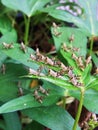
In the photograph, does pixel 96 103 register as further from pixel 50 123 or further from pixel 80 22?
pixel 80 22

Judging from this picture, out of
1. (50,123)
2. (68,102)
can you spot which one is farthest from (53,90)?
(68,102)

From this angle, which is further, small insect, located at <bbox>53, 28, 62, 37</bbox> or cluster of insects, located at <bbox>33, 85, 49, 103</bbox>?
small insect, located at <bbox>53, 28, 62, 37</bbox>

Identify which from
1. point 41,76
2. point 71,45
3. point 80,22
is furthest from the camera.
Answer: point 80,22

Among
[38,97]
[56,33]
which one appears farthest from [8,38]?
[38,97]

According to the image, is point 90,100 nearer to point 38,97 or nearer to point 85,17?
point 38,97

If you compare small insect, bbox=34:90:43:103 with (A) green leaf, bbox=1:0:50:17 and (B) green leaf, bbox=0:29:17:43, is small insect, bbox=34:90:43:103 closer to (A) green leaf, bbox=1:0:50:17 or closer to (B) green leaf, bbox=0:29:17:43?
(B) green leaf, bbox=0:29:17:43

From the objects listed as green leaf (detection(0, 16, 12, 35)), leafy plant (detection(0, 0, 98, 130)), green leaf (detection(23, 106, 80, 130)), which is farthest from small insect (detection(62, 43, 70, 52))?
green leaf (detection(0, 16, 12, 35))
